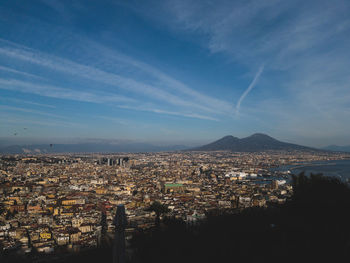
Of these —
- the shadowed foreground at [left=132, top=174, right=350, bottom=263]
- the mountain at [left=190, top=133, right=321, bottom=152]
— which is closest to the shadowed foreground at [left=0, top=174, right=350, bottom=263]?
the shadowed foreground at [left=132, top=174, right=350, bottom=263]

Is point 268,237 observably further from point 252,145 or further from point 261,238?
point 252,145

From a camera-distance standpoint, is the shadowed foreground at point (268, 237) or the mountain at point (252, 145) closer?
the shadowed foreground at point (268, 237)

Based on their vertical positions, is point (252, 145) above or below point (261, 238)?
above

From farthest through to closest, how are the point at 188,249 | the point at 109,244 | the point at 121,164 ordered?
the point at 121,164
the point at 109,244
the point at 188,249

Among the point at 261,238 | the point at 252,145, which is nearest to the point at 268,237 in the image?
the point at 261,238

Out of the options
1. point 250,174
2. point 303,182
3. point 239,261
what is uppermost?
point 303,182

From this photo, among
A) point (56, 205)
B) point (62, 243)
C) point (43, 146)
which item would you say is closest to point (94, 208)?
point (56, 205)

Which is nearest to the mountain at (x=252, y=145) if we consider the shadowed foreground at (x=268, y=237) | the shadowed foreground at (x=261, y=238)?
the shadowed foreground at (x=268, y=237)

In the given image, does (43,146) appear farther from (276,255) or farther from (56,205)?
(276,255)

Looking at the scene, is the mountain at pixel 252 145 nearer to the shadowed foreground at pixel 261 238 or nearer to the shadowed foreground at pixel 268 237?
the shadowed foreground at pixel 268 237
